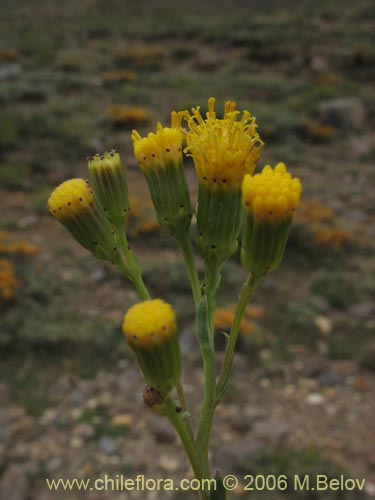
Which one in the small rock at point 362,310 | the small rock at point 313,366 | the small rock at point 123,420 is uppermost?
the small rock at point 123,420

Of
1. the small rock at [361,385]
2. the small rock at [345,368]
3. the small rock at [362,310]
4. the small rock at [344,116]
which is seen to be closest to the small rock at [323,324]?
the small rock at [362,310]

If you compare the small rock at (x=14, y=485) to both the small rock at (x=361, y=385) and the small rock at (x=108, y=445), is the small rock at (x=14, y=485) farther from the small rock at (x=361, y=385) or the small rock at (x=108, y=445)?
the small rock at (x=361, y=385)

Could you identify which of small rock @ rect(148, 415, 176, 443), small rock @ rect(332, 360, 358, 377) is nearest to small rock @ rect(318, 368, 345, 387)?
small rock @ rect(332, 360, 358, 377)

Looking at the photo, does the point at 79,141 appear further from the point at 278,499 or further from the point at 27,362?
the point at 278,499

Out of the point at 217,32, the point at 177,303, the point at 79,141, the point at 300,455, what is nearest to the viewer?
the point at 300,455

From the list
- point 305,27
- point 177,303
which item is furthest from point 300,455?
point 305,27
